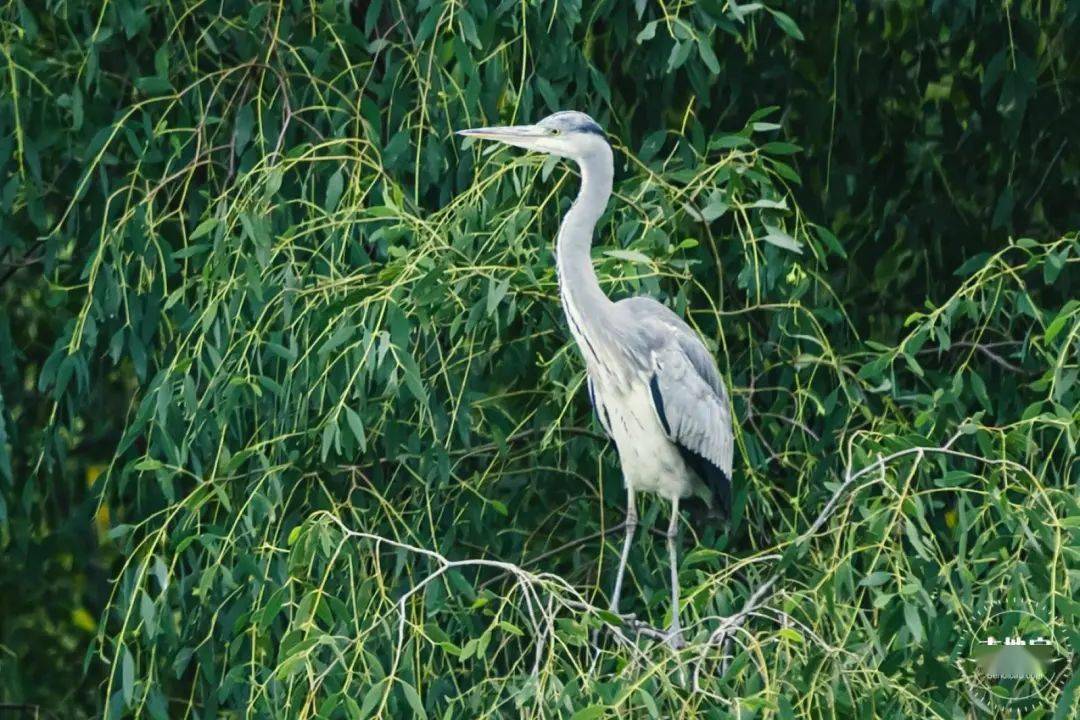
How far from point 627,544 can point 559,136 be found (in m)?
0.73

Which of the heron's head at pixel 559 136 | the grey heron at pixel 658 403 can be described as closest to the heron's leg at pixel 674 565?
the grey heron at pixel 658 403

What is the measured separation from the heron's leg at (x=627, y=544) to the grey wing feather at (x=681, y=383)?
153 millimetres

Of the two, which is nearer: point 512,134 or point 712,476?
point 512,134

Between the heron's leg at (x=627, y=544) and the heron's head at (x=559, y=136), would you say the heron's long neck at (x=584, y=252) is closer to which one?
the heron's head at (x=559, y=136)

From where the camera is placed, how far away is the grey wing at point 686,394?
13.6 ft

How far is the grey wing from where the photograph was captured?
4.13 metres

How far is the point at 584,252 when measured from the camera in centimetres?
384

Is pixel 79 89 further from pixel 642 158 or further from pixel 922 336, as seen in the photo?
pixel 922 336

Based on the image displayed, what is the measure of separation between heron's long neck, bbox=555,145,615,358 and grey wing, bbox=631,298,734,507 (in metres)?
0.26

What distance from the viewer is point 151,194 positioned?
12.8 feet

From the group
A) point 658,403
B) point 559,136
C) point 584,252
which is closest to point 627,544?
point 658,403

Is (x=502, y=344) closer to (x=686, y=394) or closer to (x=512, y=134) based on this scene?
(x=512, y=134)

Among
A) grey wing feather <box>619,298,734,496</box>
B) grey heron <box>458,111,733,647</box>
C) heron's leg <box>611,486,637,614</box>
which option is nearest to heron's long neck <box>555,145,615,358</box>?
grey heron <box>458,111,733,647</box>

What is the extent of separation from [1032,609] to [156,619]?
4.73ft
